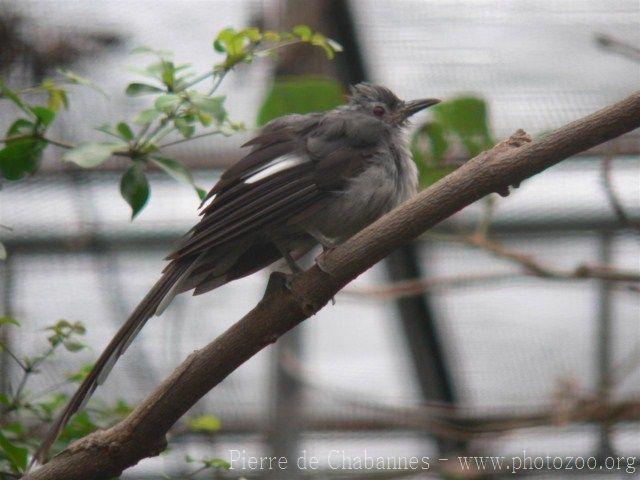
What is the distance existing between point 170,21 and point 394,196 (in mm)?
1905

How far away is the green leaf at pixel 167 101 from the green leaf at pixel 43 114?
0.87 ft

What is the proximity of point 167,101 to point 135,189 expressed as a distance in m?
0.24

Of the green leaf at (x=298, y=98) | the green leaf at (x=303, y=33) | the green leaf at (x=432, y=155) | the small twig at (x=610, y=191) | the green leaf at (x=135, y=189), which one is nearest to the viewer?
the green leaf at (x=135, y=189)

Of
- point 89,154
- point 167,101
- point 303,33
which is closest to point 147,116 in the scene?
point 167,101

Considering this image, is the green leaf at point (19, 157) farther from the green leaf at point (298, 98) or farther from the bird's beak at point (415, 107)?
the bird's beak at point (415, 107)

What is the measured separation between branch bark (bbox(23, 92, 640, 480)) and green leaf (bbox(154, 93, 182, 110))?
552 mm

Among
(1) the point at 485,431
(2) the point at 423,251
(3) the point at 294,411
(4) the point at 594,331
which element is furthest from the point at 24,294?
(4) the point at 594,331

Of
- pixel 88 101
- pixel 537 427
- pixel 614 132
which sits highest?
pixel 88 101

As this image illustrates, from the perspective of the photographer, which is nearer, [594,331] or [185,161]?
[185,161]

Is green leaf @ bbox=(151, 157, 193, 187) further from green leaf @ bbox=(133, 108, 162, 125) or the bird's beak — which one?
the bird's beak

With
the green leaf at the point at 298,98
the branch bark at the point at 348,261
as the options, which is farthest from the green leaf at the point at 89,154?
the green leaf at the point at 298,98

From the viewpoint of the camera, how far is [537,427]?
4.50 m

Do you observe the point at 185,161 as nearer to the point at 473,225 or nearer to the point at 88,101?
the point at 88,101

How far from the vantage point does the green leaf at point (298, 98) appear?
12.0 ft
